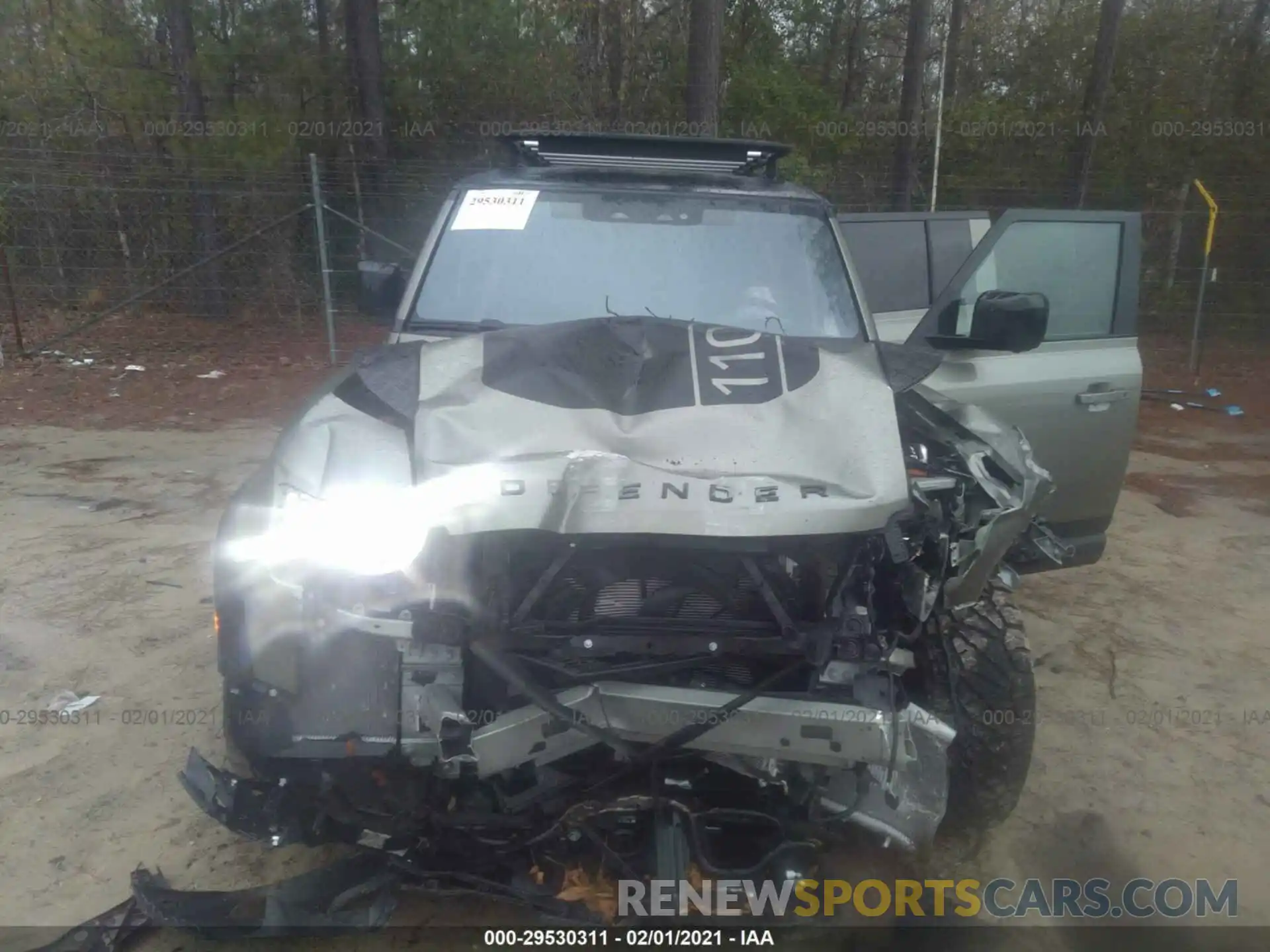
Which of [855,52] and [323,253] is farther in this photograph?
[855,52]

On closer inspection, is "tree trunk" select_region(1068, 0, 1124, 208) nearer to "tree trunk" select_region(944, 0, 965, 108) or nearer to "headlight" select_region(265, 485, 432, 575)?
"tree trunk" select_region(944, 0, 965, 108)

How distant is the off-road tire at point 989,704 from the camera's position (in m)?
2.95

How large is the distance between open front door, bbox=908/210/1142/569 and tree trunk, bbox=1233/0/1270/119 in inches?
466

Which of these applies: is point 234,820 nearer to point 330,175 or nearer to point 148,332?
point 148,332

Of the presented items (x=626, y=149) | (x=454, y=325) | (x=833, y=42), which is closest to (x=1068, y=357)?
(x=626, y=149)

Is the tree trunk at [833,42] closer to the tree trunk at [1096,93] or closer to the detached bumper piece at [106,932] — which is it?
the tree trunk at [1096,93]

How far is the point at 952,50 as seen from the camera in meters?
17.5

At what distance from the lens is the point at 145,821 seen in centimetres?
314

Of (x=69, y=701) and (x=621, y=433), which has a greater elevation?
(x=621, y=433)

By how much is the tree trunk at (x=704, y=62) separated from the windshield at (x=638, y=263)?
6.96 m

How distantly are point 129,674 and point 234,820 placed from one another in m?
1.86

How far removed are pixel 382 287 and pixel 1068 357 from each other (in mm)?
3009

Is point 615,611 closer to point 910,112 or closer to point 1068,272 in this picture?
point 1068,272

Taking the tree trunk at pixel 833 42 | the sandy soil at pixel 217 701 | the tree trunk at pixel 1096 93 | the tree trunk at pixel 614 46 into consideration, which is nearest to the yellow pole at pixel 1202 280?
the tree trunk at pixel 1096 93
